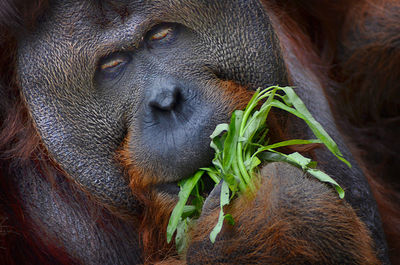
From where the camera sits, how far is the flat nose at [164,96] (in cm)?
142

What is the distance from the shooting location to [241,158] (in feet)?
4.69

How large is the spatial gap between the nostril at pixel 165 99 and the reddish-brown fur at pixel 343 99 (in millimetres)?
501

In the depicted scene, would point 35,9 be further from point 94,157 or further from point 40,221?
point 40,221

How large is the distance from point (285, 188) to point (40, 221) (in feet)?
2.91

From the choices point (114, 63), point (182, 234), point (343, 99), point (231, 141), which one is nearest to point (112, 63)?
point (114, 63)

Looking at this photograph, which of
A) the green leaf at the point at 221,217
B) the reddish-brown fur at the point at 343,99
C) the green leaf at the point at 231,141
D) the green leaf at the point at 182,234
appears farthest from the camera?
the reddish-brown fur at the point at 343,99

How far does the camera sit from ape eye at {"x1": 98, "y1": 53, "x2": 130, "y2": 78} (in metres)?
1.56

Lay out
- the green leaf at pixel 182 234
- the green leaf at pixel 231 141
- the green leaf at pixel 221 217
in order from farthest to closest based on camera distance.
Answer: the green leaf at pixel 182 234, the green leaf at pixel 231 141, the green leaf at pixel 221 217

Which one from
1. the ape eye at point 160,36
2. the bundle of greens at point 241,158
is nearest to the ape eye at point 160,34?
the ape eye at point 160,36

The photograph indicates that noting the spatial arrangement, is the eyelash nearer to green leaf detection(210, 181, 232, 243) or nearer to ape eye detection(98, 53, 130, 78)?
ape eye detection(98, 53, 130, 78)

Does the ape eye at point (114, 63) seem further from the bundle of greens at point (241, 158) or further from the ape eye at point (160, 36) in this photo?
the bundle of greens at point (241, 158)

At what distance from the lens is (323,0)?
231cm

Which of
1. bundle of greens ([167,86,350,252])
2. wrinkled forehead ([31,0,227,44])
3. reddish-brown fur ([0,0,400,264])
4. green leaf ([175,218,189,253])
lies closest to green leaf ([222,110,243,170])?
bundle of greens ([167,86,350,252])

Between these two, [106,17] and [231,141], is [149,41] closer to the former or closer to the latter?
[106,17]
